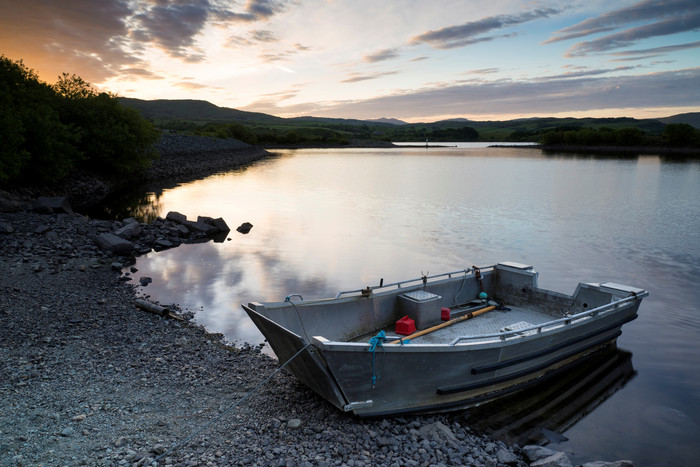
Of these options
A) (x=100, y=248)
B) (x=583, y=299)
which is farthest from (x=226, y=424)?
(x=100, y=248)

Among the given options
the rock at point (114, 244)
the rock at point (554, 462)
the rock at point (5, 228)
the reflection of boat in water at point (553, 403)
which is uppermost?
the rock at point (5, 228)

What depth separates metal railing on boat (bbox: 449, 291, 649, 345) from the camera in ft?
26.2

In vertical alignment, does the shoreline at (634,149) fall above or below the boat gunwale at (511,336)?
above

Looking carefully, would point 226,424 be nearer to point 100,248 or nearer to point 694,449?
point 694,449

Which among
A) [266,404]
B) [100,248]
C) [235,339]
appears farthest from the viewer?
[100,248]

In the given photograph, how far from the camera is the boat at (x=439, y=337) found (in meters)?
7.15

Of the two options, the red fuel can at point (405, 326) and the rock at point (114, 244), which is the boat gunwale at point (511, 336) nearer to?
the red fuel can at point (405, 326)

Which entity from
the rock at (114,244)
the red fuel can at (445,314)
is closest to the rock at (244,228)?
the rock at (114,244)

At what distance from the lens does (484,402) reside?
Answer: 8664mm

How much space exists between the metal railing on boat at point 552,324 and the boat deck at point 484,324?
1.44 ft

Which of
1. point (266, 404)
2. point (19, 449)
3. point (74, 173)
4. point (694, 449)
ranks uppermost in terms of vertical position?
point (74, 173)

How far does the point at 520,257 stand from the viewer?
20.8m

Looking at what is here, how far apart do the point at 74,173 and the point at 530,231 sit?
121 feet

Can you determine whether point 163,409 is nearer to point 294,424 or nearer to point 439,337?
point 294,424
